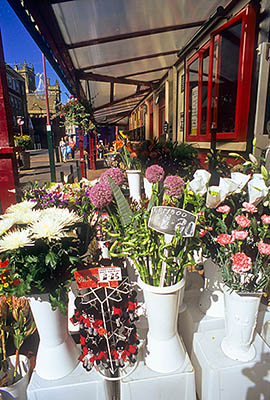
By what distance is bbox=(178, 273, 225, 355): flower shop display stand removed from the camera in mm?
1304

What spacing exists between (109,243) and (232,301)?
61 cm

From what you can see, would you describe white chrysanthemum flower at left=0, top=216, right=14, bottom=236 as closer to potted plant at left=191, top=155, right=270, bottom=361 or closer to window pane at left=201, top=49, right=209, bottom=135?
potted plant at left=191, top=155, right=270, bottom=361

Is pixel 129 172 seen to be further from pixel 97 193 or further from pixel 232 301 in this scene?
pixel 232 301

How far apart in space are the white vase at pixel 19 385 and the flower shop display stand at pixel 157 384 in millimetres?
450

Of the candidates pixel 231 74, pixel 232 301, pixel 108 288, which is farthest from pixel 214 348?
pixel 231 74

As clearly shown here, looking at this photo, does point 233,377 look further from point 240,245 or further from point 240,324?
point 240,245

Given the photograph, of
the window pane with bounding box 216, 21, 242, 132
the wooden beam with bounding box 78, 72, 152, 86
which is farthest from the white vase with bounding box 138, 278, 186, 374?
the wooden beam with bounding box 78, 72, 152, 86

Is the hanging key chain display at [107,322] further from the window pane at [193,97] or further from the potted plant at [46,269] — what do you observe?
the window pane at [193,97]

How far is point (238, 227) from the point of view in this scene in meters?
1.03

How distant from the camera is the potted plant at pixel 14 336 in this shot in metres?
1.08

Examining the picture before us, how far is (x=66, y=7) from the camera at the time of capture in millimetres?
2410

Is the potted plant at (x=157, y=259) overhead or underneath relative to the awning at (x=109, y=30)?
underneath

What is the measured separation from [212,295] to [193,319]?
0.53 feet

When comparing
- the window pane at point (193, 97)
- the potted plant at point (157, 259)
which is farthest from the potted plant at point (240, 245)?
the window pane at point (193, 97)
